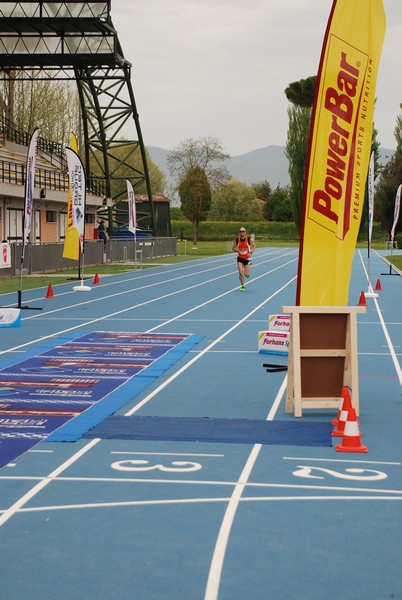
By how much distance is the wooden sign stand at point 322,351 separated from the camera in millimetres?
11328

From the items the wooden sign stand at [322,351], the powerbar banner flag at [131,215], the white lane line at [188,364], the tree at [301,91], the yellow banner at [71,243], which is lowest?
the white lane line at [188,364]

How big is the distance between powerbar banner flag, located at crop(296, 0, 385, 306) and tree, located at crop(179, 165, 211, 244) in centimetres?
8884

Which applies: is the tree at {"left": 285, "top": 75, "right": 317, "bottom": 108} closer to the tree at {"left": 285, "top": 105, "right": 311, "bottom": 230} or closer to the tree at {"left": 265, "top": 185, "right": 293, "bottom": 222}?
the tree at {"left": 285, "top": 105, "right": 311, "bottom": 230}

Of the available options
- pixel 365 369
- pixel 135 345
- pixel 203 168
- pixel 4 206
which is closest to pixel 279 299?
pixel 135 345

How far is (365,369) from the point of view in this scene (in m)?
15.0

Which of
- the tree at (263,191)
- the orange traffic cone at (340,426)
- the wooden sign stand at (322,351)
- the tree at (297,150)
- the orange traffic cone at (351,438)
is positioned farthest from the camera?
the tree at (263,191)

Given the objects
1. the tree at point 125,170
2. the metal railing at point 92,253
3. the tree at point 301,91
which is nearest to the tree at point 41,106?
the tree at point 125,170

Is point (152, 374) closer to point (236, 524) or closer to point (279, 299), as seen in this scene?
point (236, 524)

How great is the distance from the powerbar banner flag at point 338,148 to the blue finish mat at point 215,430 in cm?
193

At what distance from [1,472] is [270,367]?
6946 millimetres

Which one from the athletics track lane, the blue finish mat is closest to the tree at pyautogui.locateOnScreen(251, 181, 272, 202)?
the athletics track lane

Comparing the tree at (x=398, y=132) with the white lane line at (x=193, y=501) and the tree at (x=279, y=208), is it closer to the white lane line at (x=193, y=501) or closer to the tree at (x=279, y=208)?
the tree at (x=279, y=208)

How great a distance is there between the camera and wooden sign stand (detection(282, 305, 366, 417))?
1133cm

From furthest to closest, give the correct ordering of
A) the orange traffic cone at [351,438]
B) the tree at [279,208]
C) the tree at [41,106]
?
the tree at [279,208]
the tree at [41,106]
the orange traffic cone at [351,438]
